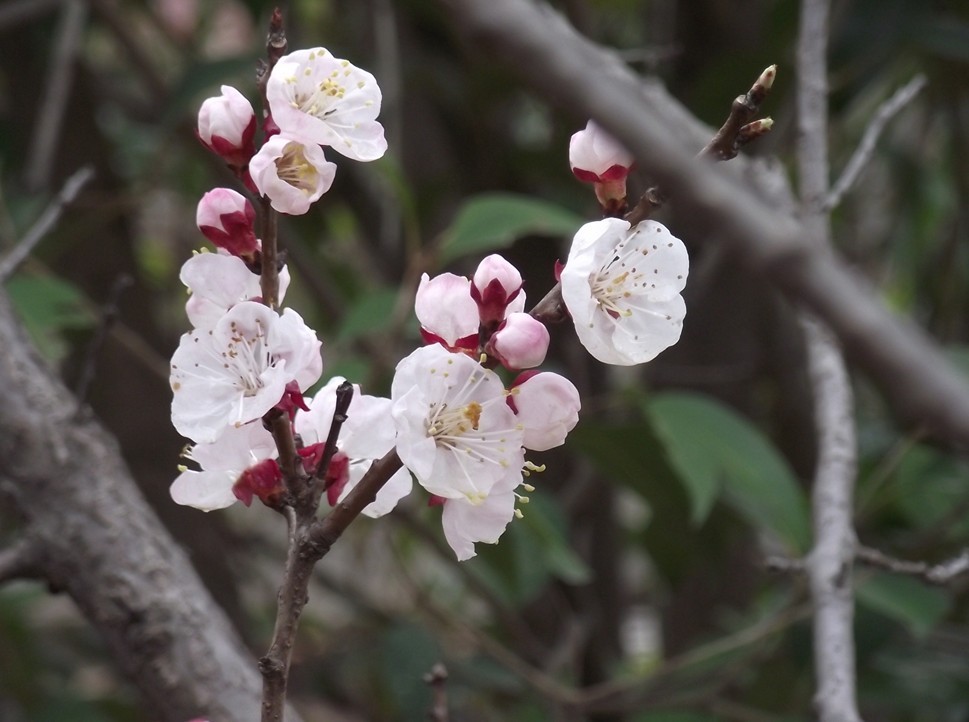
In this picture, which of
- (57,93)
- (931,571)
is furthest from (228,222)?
(57,93)

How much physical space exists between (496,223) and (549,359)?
609mm

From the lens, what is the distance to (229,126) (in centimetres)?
52

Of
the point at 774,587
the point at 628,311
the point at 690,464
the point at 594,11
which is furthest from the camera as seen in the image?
the point at 594,11

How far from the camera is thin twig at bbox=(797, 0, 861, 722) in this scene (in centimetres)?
69

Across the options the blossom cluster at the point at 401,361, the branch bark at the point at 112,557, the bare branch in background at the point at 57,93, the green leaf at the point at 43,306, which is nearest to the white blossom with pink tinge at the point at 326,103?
the blossom cluster at the point at 401,361

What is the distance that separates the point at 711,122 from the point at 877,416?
655 mm

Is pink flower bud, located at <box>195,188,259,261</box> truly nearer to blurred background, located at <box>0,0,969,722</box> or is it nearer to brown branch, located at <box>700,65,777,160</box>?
brown branch, located at <box>700,65,777,160</box>

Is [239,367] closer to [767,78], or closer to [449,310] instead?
[449,310]

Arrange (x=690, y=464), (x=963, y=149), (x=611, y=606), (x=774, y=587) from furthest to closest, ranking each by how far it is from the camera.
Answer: (x=611, y=606), (x=963, y=149), (x=774, y=587), (x=690, y=464)

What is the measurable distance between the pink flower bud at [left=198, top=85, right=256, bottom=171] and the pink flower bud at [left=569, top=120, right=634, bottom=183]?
15 centimetres

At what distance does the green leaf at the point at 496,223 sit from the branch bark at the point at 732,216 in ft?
2.93

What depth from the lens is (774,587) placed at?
4.99ft

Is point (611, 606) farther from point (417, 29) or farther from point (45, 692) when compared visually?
point (417, 29)

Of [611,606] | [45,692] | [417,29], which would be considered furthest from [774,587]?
[417,29]
